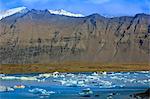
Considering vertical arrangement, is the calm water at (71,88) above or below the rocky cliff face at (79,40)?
below

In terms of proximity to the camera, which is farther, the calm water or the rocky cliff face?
the rocky cliff face

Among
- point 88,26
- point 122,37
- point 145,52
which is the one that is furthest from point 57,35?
point 145,52

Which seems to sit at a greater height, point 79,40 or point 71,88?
point 79,40

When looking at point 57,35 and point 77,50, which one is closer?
point 77,50

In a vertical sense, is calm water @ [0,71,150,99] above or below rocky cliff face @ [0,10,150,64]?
below

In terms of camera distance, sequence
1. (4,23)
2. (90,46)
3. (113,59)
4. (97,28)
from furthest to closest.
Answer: (4,23) → (97,28) → (90,46) → (113,59)

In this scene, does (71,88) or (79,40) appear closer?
(71,88)

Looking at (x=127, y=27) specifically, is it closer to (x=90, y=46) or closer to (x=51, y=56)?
(x=90, y=46)

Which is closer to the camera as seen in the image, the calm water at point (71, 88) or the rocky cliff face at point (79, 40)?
the calm water at point (71, 88)
